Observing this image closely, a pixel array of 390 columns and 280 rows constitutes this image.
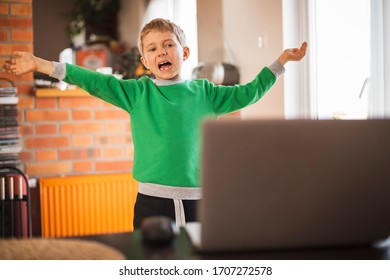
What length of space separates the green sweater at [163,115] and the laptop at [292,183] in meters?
0.51

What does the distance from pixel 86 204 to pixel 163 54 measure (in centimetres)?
114

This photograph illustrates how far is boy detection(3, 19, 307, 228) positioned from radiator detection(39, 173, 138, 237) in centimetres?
98

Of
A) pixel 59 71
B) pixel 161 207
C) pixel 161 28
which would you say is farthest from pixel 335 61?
pixel 59 71

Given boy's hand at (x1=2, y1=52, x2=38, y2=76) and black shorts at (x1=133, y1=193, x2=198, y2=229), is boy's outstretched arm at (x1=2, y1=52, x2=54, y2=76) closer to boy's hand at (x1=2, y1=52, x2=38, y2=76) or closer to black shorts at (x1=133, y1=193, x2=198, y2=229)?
boy's hand at (x1=2, y1=52, x2=38, y2=76)

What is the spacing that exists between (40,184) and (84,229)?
0.95ft

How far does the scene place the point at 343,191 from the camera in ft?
2.46

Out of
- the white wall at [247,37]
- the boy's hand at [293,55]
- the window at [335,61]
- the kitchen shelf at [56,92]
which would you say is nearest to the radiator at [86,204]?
the kitchen shelf at [56,92]

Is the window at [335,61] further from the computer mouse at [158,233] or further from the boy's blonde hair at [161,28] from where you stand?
the computer mouse at [158,233]

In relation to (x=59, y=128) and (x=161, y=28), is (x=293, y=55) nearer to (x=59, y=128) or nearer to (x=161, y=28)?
(x=161, y=28)

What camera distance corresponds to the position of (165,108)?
1295 millimetres

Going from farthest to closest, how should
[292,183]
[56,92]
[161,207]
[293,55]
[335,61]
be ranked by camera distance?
[56,92], [335,61], [293,55], [161,207], [292,183]

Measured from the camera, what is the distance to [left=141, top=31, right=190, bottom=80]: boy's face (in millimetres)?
1347
